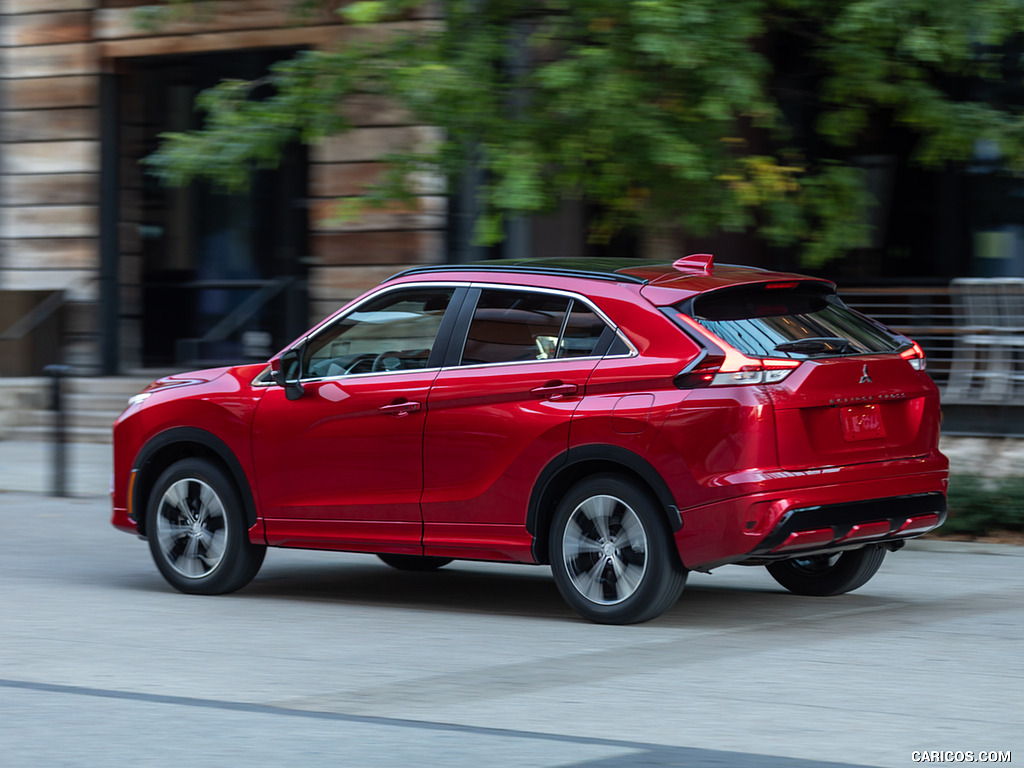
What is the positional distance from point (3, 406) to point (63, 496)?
17.3ft

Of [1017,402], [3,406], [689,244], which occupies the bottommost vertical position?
[3,406]

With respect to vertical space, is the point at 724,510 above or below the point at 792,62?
below

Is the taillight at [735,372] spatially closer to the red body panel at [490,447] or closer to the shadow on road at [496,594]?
the red body panel at [490,447]

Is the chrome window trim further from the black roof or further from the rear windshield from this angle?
the rear windshield

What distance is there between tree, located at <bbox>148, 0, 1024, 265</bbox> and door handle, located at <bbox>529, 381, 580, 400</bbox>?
2827 millimetres

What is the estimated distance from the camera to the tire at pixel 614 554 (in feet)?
24.6

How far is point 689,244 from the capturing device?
54.3 ft

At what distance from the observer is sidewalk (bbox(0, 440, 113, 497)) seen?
1498 cm

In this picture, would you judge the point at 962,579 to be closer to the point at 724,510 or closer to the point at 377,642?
the point at 724,510

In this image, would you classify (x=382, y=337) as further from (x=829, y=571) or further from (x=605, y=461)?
(x=829, y=571)

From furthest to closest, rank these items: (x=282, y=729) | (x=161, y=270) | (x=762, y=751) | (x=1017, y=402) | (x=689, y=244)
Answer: (x=161, y=270) → (x=689, y=244) → (x=1017, y=402) → (x=282, y=729) → (x=762, y=751)

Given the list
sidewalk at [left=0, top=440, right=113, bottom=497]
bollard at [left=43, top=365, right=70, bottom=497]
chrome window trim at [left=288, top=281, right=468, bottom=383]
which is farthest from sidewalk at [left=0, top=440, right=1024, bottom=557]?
chrome window trim at [left=288, top=281, right=468, bottom=383]

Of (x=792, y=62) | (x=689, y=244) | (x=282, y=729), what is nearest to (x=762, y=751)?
(x=282, y=729)

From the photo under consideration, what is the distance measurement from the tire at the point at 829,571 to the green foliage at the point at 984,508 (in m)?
2.57
